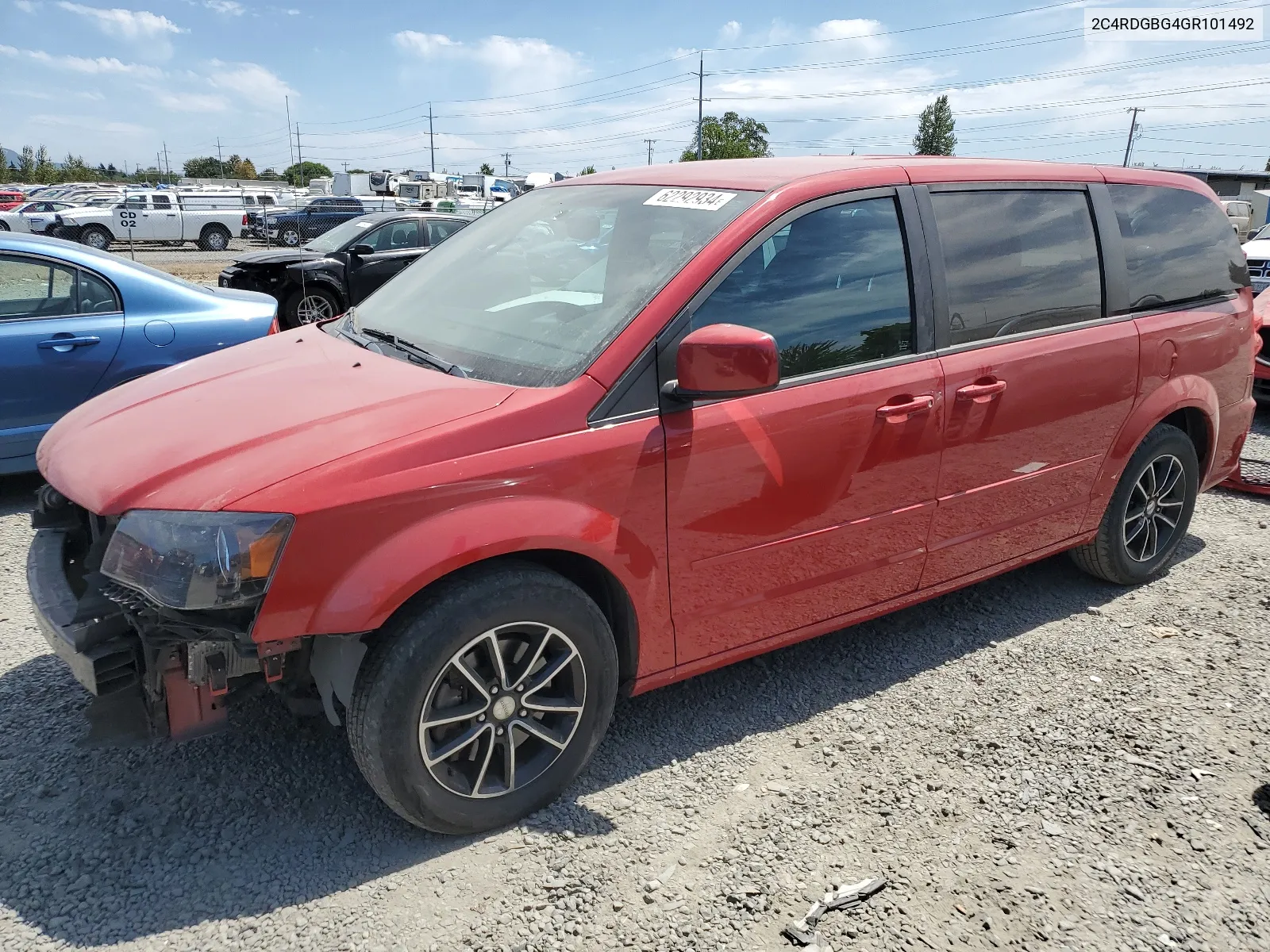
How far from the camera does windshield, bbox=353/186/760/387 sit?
2752mm

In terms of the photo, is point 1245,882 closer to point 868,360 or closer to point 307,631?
point 868,360

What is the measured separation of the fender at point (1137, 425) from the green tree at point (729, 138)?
53.5 metres

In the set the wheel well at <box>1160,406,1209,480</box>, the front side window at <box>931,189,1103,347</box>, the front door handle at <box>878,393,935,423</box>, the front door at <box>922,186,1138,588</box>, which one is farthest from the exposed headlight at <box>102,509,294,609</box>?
the wheel well at <box>1160,406,1209,480</box>

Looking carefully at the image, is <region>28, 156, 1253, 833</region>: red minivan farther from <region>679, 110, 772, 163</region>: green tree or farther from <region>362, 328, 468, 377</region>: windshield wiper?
<region>679, 110, 772, 163</region>: green tree

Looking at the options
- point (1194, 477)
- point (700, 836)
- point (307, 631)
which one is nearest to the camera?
point (307, 631)

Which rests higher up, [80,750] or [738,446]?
[738,446]

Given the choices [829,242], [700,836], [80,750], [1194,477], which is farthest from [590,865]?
[1194,477]

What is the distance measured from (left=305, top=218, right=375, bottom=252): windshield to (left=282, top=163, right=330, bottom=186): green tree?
91.7 m

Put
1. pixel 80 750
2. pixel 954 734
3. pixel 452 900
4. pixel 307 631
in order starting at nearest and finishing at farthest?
pixel 307 631, pixel 452 900, pixel 80 750, pixel 954 734

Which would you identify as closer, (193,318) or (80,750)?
(80,750)

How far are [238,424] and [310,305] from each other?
34.5 feet

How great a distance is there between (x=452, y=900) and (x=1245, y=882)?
7.10 ft

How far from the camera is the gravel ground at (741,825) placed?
7.67 ft

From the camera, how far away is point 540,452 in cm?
248
